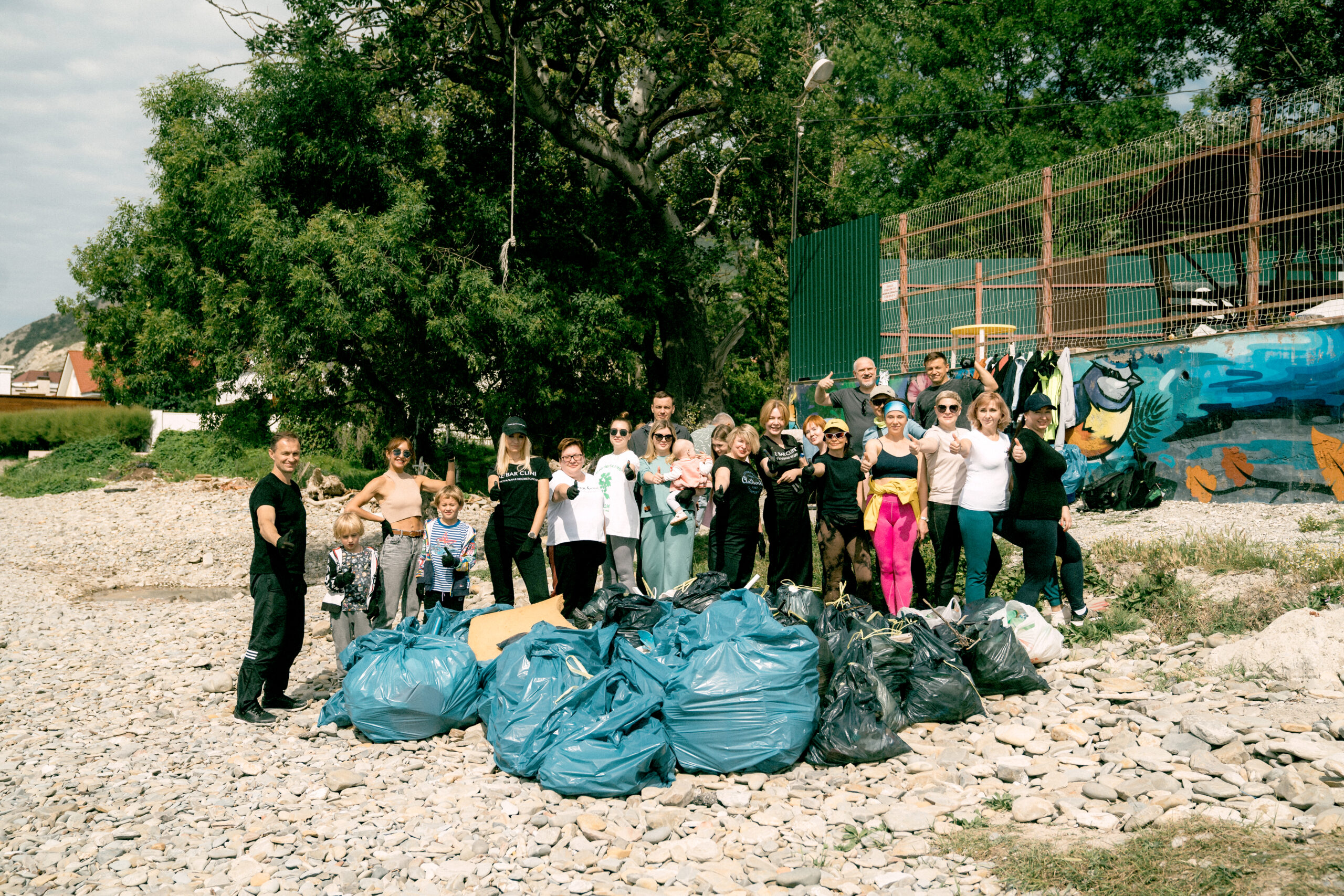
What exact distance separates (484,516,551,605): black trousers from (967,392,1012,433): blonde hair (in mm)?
3044

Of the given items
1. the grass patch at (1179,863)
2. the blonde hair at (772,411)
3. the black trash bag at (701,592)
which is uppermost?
the blonde hair at (772,411)

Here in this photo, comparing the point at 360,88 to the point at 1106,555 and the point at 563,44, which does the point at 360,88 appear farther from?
the point at 1106,555

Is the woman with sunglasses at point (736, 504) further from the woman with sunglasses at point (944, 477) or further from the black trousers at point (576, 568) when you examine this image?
the woman with sunglasses at point (944, 477)

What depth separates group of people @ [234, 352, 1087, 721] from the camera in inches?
242

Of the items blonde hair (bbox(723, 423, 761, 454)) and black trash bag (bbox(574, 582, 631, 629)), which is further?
blonde hair (bbox(723, 423, 761, 454))

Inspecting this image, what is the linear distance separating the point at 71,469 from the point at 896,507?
2630 centimetres

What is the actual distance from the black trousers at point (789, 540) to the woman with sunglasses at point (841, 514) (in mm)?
130

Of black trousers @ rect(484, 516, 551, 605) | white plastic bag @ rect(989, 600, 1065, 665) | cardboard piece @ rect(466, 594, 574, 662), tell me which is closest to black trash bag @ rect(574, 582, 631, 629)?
cardboard piece @ rect(466, 594, 574, 662)

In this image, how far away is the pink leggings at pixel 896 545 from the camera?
6.61 metres

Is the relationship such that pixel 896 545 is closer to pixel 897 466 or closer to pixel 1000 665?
pixel 897 466

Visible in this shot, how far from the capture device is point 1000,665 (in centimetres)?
548

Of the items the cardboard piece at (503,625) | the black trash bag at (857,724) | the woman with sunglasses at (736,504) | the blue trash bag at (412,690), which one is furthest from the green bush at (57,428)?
the black trash bag at (857,724)

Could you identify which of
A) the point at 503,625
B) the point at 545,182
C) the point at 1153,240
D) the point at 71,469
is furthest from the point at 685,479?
the point at 71,469

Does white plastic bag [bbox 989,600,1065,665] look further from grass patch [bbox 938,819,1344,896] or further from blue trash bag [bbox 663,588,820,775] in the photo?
grass patch [bbox 938,819,1344,896]
